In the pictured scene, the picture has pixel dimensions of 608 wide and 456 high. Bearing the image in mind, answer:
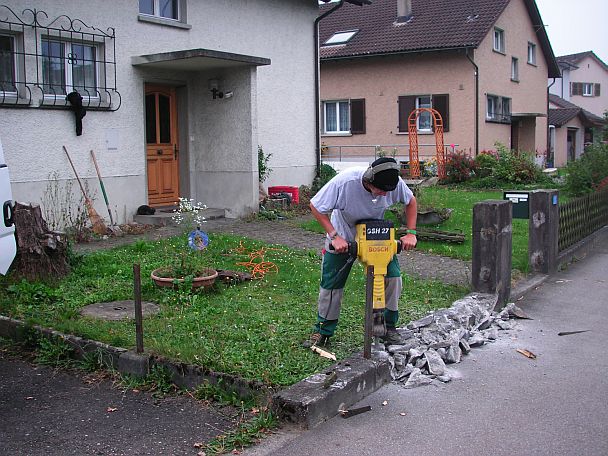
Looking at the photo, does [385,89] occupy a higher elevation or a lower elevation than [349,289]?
higher

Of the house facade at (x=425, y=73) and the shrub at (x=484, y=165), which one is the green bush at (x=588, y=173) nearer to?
the shrub at (x=484, y=165)

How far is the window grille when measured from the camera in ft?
38.2

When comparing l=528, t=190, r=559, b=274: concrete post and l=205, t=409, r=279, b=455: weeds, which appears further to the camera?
l=528, t=190, r=559, b=274: concrete post

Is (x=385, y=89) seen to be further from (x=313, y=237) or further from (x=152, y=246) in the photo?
(x=152, y=246)

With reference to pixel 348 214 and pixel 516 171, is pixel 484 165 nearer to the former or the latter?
pixel 516 171

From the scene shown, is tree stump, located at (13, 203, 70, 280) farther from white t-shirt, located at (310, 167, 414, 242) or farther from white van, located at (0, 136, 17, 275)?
white t-shirt, located at (310, 167, 414, 242)

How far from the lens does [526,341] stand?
23.0 feet

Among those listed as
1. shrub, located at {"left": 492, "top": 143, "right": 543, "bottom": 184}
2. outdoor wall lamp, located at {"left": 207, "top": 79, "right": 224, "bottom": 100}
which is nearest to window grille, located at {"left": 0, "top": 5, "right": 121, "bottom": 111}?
outdoor wall lamp, located at {"left": 207, "top": 79, "right": 224, "bottom": 100}

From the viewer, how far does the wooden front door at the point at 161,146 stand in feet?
47.7

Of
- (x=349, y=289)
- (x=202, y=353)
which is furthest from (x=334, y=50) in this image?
(x=202, y=353)

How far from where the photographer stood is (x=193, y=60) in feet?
44.1

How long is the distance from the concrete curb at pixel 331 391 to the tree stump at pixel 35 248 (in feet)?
13.7

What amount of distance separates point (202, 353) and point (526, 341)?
3.15 meters

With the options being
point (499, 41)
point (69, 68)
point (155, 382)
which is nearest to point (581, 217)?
point (155, 382)
